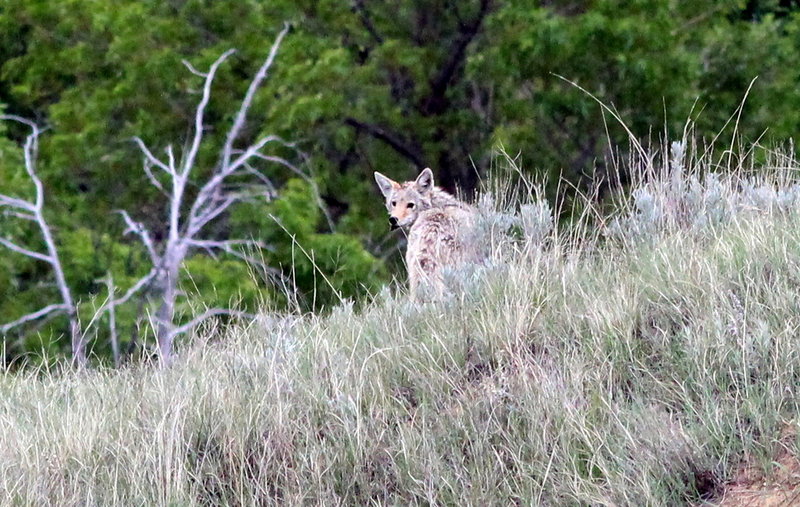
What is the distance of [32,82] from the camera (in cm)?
1700

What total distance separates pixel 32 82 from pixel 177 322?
6205 mm

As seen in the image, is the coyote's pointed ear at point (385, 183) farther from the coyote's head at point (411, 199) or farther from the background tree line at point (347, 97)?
the background tree line at point (347, 97)

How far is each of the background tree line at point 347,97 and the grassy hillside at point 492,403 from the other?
324 inches

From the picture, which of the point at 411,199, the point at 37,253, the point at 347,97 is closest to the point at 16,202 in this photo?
the point at 37,253

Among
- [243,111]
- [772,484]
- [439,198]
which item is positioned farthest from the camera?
[243,111]

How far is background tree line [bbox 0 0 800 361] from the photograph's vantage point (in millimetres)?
14008

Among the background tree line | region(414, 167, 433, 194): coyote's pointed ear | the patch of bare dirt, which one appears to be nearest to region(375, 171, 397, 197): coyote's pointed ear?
region(414, 167, 433, 194): coyote's pointed ear

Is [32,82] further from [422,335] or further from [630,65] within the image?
[422,335]

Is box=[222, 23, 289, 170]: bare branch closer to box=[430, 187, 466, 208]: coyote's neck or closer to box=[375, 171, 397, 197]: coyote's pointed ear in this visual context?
box=[375, 171, 397, 197]: coyote's pointed ear

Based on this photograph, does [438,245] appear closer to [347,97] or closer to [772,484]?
[772,484]

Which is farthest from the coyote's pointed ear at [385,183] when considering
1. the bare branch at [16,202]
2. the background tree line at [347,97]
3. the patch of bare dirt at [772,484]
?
the patch of bare dirt at [772,484]

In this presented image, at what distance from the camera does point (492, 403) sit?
14.0 ft

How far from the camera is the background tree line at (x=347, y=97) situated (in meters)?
14.0

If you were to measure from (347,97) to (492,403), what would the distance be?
1116cm
